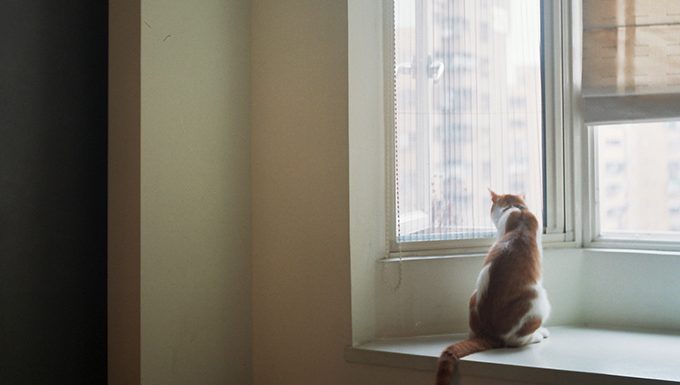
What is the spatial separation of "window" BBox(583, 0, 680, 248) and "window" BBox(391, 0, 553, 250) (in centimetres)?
24

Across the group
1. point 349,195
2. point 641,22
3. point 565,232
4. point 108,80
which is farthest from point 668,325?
point 108,80

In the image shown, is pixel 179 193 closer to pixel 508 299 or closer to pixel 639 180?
pixel 508 299

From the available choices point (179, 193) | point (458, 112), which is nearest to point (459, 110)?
point (458, 112)

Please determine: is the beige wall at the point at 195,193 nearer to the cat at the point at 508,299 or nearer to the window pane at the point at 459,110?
the window pane at the point at 459,110

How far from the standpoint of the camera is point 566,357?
2.08 metres

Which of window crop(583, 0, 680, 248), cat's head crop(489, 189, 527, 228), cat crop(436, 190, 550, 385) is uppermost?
window crop(583, 0, 680, 248)

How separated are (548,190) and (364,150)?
0.75 m

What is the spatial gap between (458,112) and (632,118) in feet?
2.00

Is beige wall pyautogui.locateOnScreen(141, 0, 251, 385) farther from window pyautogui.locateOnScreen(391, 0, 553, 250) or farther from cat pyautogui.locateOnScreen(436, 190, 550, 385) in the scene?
cat pyautogui.locateOnScreen(436, 190, 550, 385)

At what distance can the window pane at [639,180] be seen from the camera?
246cm

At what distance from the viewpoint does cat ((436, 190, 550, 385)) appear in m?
2.16

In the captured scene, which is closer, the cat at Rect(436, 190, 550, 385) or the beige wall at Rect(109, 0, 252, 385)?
the beige wall at Rect(109, 0, 252, 385)

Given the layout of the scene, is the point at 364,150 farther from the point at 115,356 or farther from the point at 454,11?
the point at 115,356

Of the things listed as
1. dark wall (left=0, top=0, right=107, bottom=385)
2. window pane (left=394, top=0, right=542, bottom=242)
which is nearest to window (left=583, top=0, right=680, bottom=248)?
window pane (left=394, top=0, right=542, bottom=242)
